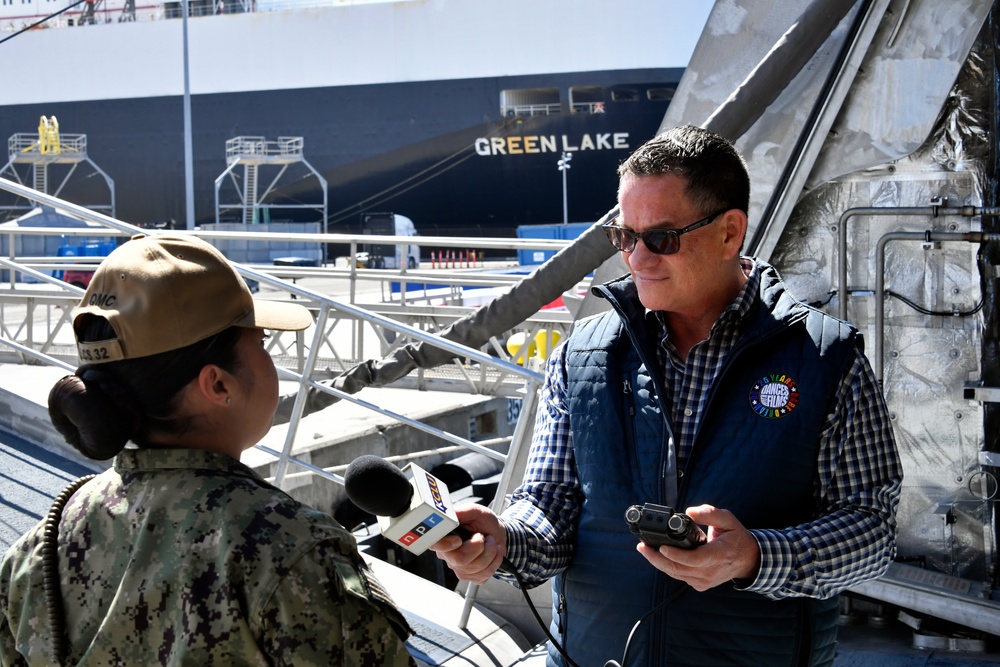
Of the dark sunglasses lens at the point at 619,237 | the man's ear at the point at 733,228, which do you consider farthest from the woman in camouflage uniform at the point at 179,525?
the man's ear at the point at 733,228

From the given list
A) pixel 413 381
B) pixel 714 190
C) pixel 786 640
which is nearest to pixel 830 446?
pixel 786 640

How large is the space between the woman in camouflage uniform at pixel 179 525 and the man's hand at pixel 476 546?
1.45 ft

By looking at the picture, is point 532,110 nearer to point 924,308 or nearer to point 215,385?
point 924,308

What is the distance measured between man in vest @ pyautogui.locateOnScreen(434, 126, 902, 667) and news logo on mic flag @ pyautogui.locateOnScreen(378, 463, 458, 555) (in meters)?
0.16

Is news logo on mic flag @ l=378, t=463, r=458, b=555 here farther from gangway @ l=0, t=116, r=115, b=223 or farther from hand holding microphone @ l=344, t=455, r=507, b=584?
gangway @ l=0, t=116, r=115, b=223

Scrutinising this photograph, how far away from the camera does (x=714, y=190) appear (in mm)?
1908

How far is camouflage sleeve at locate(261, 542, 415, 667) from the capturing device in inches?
48.5

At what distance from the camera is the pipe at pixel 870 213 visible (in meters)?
3.24

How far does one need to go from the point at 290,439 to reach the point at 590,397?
2633 mm

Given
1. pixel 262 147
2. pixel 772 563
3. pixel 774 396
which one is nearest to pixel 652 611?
pixel 772 563

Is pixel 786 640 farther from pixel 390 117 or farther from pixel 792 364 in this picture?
pixel 390 117

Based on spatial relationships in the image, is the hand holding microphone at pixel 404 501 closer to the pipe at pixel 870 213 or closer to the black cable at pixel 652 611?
the black cable at pixel 652 611

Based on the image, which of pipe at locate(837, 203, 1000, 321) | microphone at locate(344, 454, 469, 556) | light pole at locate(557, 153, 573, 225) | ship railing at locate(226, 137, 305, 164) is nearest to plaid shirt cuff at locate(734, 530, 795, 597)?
microphone at locate(344, 454, 469, 556)

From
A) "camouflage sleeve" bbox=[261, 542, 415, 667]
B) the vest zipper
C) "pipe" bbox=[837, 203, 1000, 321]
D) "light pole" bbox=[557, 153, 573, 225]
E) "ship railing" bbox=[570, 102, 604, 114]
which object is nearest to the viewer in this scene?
"camouflage sleeve" bbox=[261, 542, 415, 667]
